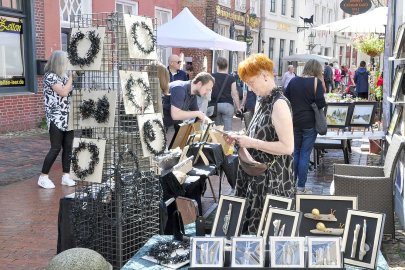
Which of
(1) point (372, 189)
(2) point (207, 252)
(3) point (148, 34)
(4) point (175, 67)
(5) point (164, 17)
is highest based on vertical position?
(5) point (164, 17)

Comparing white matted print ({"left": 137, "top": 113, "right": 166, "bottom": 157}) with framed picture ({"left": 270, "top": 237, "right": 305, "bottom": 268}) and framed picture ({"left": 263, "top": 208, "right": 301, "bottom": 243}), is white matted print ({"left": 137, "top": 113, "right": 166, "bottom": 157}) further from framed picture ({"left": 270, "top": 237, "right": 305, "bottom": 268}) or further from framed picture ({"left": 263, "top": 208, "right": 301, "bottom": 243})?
framed picture ({"left": 270, "top": 237, "right": 305, "bottom": 268})

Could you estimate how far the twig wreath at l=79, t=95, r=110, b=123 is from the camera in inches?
125

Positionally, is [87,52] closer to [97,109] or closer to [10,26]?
[97,109]

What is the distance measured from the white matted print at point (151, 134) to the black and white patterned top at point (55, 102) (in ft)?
9.98

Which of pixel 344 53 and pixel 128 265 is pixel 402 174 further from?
pixel 344 53

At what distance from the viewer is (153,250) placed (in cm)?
283

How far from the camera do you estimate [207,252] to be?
7.49ft

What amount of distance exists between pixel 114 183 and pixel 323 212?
1.39 meters

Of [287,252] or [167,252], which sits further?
[167,252]

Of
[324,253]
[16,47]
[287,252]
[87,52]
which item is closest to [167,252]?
[287,252]

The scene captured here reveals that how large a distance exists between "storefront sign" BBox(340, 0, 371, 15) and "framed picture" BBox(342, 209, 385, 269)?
10401 mm

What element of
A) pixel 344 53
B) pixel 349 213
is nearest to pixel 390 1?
pixel 349 213

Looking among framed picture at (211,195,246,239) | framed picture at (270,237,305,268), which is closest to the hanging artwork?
framed picture at (211,195,246,239)

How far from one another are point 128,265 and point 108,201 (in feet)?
2.48
